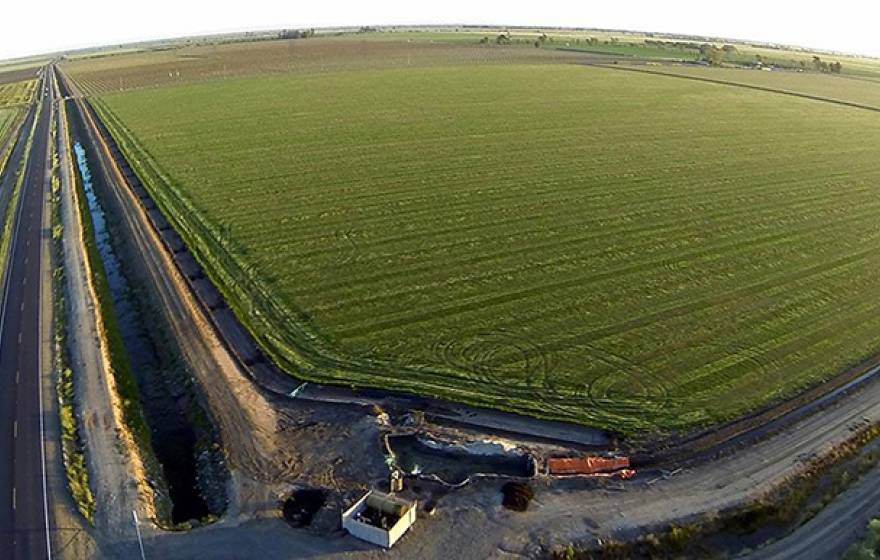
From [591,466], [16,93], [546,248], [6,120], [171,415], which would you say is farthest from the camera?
[16,93]

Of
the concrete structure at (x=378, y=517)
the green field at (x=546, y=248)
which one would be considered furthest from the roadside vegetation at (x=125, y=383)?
the concrete structure at (x=378, y=517)

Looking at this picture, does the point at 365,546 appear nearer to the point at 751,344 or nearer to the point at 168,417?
the point at 168,417

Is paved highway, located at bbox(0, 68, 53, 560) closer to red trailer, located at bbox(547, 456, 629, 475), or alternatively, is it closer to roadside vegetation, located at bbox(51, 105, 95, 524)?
roadside vegetation, located at bbox(51, 105, 95, 524)

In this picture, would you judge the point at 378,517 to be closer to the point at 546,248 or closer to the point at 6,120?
the point at 546,248

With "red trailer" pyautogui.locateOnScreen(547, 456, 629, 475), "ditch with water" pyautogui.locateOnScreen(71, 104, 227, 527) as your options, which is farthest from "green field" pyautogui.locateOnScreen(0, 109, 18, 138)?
"red trailer" pyautogui.locateOnScreen(547, 456, 629, 475)

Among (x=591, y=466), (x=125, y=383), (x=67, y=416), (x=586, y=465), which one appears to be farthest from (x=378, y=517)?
(x=125, y=383)

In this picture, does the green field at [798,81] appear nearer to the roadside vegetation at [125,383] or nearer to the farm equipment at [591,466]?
the farm equipment at [591,466]
